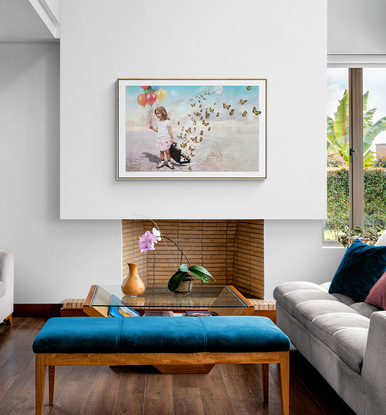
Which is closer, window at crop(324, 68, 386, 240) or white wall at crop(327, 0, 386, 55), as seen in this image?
white wall at crop(327, 0, 386, 55)

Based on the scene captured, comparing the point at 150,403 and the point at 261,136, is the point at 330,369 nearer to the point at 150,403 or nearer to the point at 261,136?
the point at 150,403

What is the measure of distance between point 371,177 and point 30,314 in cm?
348

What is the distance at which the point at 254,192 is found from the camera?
4137mm

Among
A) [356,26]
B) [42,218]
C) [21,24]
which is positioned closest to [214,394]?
[42,218]

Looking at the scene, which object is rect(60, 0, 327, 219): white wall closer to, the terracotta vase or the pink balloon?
the pink balloon

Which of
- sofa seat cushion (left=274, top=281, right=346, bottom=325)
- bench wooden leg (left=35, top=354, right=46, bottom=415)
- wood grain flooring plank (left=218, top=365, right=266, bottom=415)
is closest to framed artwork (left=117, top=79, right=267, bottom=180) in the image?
sofa seat cushion (left=274, top=281, right=346, bottom=325)

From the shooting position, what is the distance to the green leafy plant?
414cm

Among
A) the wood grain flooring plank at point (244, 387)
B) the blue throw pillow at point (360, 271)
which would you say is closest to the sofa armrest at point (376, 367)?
the wood grain flooring plank at point (244, 387)

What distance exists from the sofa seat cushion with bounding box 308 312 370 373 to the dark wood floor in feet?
1.23

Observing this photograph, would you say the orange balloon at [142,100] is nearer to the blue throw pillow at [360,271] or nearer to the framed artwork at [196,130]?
the framed artwork at [196,130]

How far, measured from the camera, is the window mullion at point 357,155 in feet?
14.9

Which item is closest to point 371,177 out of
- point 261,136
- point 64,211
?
point 261,136

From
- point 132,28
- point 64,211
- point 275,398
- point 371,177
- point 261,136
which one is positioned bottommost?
point 275,398

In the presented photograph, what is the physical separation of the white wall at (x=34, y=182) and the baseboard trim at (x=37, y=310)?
0.17 feet
